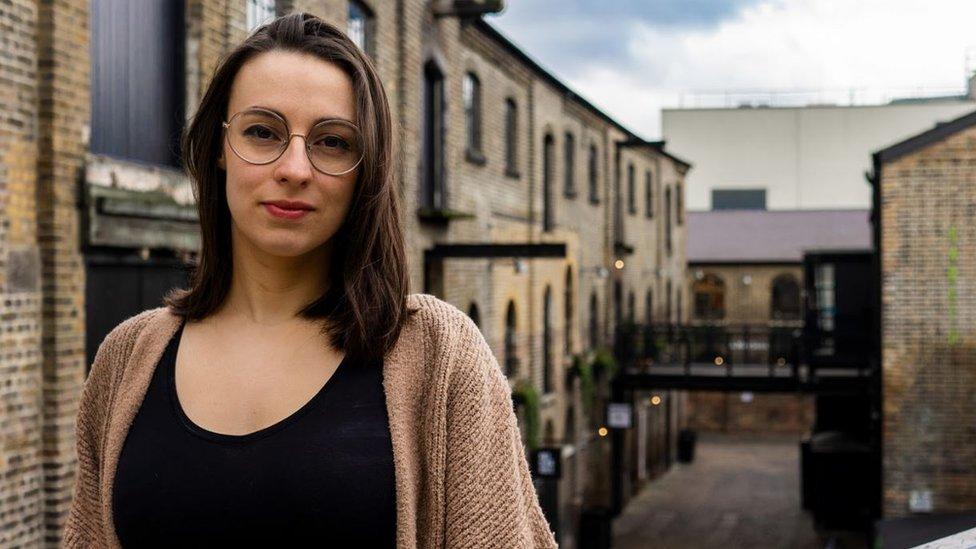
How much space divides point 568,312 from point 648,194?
11.4 m

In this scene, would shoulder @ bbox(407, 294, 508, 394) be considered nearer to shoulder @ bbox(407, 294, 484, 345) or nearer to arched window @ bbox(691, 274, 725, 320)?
shoulder @ bbox(407, 294, 484, 345)

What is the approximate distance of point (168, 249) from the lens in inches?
351

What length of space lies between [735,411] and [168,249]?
115 feet

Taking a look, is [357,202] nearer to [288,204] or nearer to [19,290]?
[288,204]

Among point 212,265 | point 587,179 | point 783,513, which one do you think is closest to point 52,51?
point 212,265

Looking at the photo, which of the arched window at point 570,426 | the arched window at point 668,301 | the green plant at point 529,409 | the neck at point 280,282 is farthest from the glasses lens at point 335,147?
the arched window at point 668,301

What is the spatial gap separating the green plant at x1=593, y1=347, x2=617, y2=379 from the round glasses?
935 inches

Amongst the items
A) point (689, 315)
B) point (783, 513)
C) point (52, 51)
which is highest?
point (52, 51)

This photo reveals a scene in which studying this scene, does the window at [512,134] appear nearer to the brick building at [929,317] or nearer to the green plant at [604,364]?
the brick building at [929,317]

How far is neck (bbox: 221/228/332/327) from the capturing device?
1788mm

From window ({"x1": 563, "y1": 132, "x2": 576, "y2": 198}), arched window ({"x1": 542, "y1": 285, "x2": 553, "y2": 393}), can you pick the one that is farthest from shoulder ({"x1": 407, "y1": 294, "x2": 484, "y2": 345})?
window ({"x1": 563, "y1": 132, "x2": 576, "y2": 198})

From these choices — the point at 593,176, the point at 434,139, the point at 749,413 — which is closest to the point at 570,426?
the point at 593,176

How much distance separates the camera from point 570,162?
2453 cm

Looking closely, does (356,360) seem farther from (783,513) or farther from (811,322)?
(783,513)
